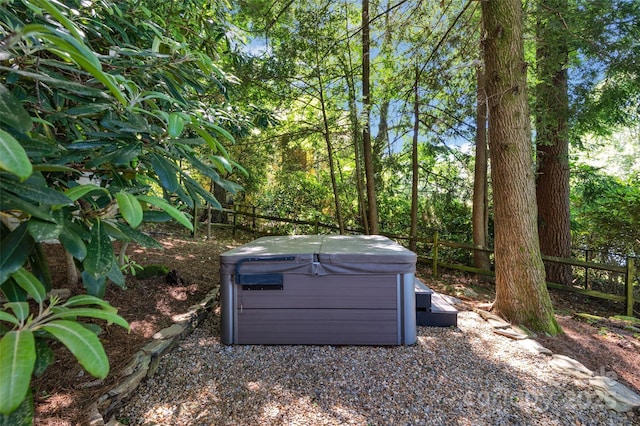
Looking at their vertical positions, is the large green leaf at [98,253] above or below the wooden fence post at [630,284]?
above

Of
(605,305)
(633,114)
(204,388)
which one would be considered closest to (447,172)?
(633,114)

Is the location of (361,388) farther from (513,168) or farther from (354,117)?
(354,117)

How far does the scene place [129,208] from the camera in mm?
834

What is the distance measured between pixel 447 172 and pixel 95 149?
23.9 ft

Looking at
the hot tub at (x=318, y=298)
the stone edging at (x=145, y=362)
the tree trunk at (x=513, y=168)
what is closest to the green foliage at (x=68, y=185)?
the stone edging at (x=145, y=362)

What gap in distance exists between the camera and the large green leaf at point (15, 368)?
1.75 feet

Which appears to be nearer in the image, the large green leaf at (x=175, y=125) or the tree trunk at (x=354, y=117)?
the large green leaf at (x=175, y=125)

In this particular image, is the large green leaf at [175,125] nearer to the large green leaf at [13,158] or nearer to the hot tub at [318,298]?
the large green leaf at [13,158]

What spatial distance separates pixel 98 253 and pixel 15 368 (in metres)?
0.35

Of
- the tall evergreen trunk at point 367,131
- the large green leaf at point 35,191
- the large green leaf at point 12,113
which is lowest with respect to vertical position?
the large green leaf at point 35,191

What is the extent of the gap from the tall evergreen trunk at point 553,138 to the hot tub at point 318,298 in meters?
3.77

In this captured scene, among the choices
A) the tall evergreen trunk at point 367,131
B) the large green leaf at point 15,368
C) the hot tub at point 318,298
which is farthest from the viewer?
the tall evergreen trunk at point 367,131

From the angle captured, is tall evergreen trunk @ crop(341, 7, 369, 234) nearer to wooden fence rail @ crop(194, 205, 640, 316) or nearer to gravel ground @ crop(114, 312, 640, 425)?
wooden fence rail @ crop(194, 205, 640, 316)

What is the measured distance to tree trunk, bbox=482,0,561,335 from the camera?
3387mm
